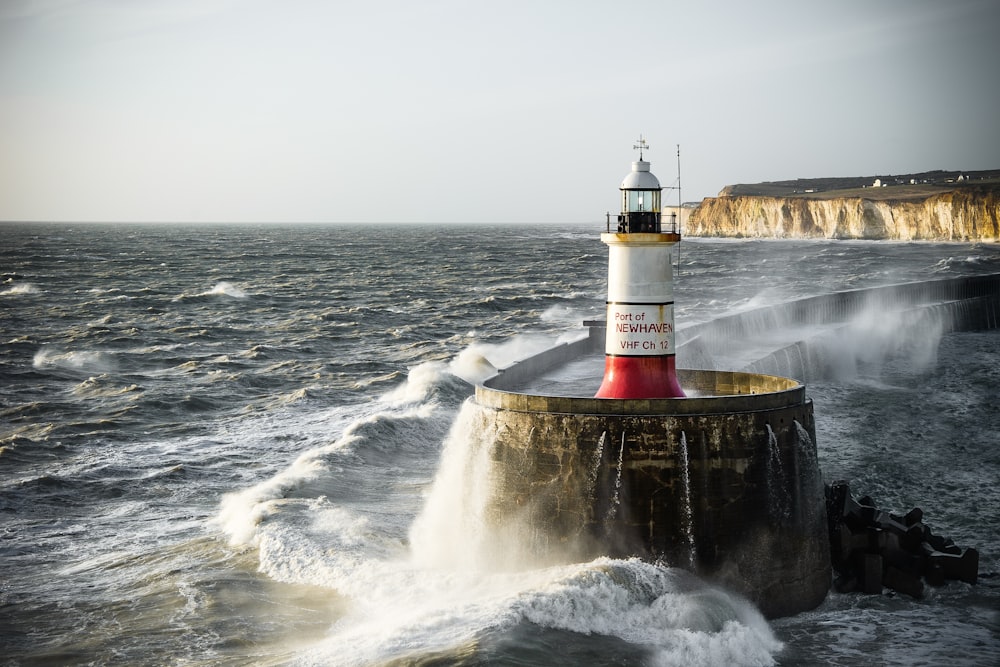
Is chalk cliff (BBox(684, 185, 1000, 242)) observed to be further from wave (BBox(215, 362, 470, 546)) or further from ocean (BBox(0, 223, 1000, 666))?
wave (BBox(215, 362, 470, 546))

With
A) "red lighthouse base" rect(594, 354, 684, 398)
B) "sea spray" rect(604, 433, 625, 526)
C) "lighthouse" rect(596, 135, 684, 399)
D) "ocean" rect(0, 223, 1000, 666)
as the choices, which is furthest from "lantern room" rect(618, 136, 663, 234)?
"ocean" rect(0, 223, 1000, 666)

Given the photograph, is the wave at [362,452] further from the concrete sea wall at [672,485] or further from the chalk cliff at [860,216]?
the chalk cliff at [860,216]

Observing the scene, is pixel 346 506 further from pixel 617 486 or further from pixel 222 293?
pixel 222 293

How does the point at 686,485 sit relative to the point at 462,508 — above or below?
above

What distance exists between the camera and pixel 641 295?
12.8 metres

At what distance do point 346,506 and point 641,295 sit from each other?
7.50 metres

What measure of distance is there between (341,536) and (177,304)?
132ft

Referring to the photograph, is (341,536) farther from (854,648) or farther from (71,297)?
(71,297)

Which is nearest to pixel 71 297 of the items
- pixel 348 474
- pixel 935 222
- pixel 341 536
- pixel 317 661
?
pixel 348 474

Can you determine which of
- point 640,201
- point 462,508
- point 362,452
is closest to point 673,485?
point 462,508

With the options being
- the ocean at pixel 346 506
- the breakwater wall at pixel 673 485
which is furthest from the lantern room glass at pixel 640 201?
the ocean at pixel 346 506

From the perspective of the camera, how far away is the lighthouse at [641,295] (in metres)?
12.7

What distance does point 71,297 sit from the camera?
56281 mm

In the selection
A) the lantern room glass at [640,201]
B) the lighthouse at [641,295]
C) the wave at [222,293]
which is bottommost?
the wave at [222,293]
